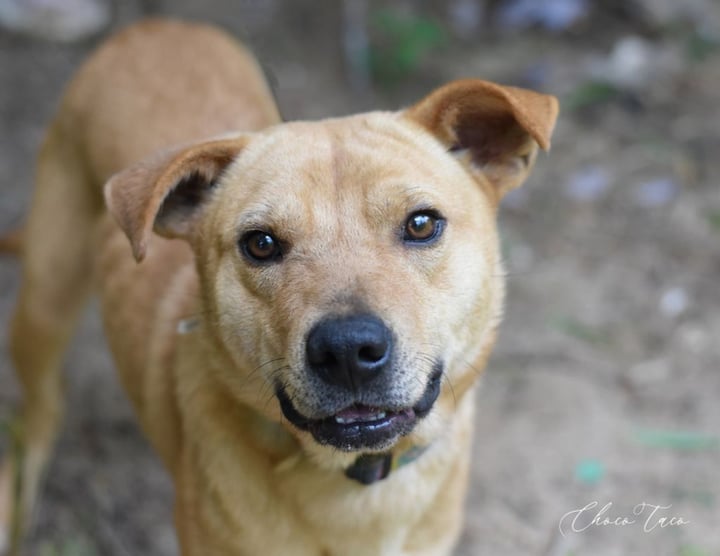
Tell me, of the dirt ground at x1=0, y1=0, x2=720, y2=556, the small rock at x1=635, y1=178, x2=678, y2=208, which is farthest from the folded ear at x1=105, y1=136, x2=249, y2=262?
the small rock at x1=635, y1=178, x2=678, y2=208

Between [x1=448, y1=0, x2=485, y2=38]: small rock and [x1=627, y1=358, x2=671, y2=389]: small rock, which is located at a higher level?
[x1=448, y1=0, x2=485, y2=38]: small rock

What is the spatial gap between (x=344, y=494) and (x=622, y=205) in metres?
3.67

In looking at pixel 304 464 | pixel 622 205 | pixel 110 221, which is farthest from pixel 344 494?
pixel 622 205

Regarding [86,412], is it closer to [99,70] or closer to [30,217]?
[30,217]

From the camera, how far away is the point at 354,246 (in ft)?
8.01

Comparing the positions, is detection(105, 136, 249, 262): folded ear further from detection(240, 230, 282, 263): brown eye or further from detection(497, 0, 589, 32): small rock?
detection(497, 0, 589, 32): small rock

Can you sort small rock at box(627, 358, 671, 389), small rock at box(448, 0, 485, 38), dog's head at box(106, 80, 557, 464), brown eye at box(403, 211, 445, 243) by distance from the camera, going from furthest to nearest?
small rock at box(448, 0, 485, 38), small rock at box(627, 358, 671, 389), brown eye at box(403, 211, 445, 243), dog's head at box(106, 80, 557, 464)

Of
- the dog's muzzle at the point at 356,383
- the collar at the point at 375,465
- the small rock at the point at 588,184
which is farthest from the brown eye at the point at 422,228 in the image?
the small rock at the point at 588,184

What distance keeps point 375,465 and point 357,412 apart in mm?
339

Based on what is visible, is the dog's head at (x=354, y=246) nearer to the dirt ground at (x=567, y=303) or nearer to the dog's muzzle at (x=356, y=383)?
the dog's muzzle at (x=356, y=383)

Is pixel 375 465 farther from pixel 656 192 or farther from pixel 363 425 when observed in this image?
pixel 656 192

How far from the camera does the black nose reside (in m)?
2.18

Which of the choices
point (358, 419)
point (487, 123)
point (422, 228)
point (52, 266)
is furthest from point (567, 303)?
point (358, 419)

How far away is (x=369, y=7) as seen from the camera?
688 cm
